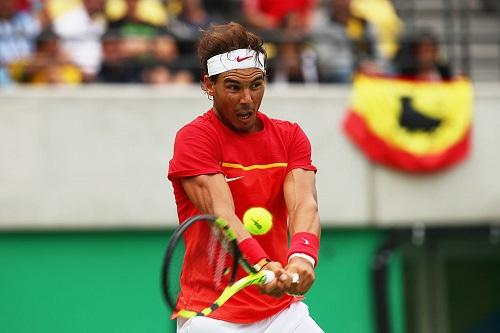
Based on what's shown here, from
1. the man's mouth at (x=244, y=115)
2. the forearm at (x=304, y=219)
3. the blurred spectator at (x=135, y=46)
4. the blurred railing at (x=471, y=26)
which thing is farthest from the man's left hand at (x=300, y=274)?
the blurred railing at (x=471, y=26)

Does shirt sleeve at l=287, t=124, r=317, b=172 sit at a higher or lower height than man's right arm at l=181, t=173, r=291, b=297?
higher

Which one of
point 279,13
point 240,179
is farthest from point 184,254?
point 279,13

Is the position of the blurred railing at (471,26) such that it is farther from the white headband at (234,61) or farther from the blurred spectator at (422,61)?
the white headband at (234,61)

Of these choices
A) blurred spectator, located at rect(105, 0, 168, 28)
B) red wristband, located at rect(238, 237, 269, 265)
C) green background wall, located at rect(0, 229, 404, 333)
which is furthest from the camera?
blurred spectator, located at rect(105, 0, 168, 28)

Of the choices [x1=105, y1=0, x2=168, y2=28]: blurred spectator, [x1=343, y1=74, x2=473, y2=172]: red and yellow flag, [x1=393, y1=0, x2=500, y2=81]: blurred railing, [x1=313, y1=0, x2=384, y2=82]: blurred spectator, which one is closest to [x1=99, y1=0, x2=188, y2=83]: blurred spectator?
[x1=105, y1=0, x2=168, y2=28]: blurred spectator

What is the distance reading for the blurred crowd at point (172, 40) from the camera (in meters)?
11.5

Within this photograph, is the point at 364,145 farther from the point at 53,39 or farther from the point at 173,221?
the point at 53,39

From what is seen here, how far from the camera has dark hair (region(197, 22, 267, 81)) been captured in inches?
238

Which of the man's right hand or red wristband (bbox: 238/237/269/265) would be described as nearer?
the man's right hand

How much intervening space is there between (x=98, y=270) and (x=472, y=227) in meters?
3.55

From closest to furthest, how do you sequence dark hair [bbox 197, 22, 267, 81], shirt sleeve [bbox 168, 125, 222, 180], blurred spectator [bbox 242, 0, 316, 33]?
shirt sleeve [bbox 168, 125, 222, 180], dark hair [bbox 197, 22, 267, 81], blurred spectator [bbox 242, 0, 316, 33]

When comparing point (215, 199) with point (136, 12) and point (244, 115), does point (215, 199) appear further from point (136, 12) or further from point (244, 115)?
point (136, 12)

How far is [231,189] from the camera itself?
237 inches

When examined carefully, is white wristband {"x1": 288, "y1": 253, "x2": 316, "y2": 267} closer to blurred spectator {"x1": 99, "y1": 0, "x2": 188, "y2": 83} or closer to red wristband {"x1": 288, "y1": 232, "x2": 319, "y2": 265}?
red wristband {"x1": 288, "y1": 232, "x2": 319, "y2": 265}
